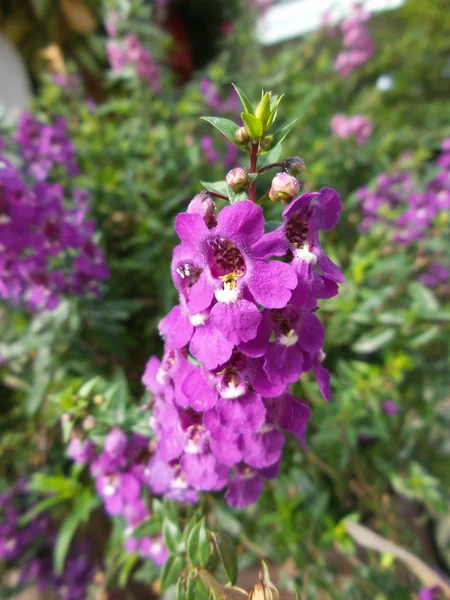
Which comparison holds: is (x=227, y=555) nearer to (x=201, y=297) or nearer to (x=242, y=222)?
(x=201, y=297)

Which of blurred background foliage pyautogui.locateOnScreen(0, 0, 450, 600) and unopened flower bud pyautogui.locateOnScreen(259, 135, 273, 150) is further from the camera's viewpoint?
blurred background foliage pyautogui.locateOnScreen(0, 0, 450, 600)

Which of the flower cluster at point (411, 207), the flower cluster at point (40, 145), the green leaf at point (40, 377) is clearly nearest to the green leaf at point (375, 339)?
the flower cluster at point (411, 207)

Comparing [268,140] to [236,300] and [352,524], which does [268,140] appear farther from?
[352,524]

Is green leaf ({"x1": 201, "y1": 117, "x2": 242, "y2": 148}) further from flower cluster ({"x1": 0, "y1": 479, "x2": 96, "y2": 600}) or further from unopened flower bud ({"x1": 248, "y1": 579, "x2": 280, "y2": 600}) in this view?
flower cluster ({"x1": 0, "y1": 479, "x2": 96, "y2": 600})

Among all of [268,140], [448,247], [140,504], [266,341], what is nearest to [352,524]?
[140,504]

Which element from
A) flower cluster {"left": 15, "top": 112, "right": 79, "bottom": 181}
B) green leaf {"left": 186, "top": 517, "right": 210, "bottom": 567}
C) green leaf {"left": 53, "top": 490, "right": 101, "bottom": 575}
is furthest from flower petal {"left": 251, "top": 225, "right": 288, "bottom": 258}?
flower cluster {"left": 15, "top": 112, "right": 79, "bottom": 181}

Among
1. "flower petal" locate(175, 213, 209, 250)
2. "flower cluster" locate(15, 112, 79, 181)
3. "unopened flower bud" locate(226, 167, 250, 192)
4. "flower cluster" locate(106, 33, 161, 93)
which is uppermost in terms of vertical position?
"flower cluster" locate(106, 33, 161, 93)

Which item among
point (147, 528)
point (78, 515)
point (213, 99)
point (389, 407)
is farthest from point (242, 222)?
point (213, 99)
